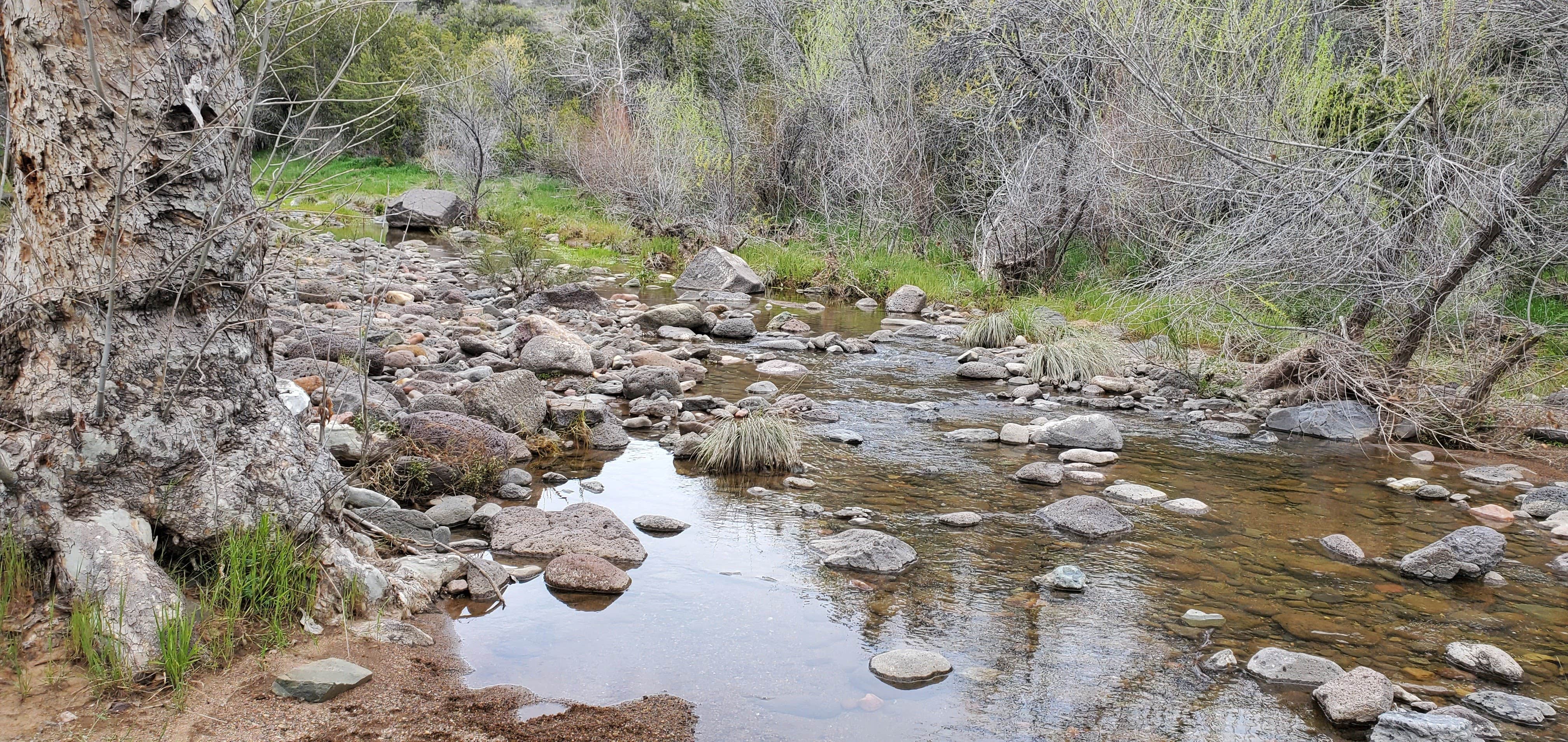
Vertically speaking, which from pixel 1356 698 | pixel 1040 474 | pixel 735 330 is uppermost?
pixel 1356 698

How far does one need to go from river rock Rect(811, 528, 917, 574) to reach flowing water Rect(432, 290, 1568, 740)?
0.08 meters

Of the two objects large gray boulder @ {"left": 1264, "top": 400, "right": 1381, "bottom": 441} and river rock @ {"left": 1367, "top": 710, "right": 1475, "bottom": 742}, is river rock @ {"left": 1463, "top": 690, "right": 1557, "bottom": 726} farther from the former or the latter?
large gray boulder @ {"left": 1264, "top": 400, "right": 1381, "bottom": 441}

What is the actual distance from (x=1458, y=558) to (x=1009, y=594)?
2.48 meters

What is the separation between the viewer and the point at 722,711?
3.66 metres

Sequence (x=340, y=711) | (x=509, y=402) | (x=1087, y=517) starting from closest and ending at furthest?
(x=340, y=711) → (x=1087, y=517) → (x=509, y=402)

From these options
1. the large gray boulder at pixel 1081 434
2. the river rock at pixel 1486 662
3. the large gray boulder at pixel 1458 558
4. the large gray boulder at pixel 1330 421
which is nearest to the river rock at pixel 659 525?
the large gray boulder at pixel 1081 434

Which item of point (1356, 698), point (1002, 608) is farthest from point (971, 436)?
point (1356, 698)

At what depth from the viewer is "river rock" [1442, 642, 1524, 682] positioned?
4.13 m

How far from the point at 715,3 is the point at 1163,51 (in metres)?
17.8

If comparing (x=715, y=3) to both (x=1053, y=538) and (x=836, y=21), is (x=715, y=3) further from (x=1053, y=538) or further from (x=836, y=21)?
(x=1053, y=538)

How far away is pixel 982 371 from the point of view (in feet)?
34.8

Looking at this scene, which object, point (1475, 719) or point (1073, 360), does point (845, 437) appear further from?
point (1475, 719)

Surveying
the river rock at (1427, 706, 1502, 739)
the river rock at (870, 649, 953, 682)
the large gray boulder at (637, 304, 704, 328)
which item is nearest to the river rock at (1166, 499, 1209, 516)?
the river rock at (1427, 706, 1502, 739)

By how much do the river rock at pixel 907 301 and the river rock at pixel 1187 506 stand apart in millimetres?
8977
